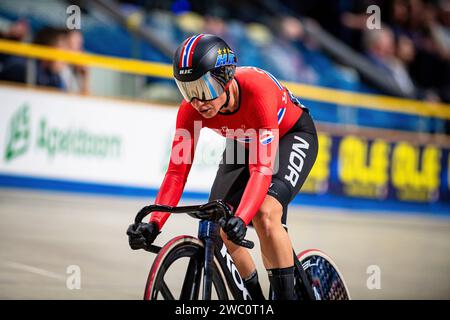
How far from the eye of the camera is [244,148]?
13.3 feet

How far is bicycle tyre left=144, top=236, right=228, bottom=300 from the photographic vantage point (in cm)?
332

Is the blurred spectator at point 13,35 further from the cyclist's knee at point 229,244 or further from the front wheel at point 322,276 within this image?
the cyclist's knee at point 229,244

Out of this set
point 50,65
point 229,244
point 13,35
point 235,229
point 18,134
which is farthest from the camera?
point 50,65

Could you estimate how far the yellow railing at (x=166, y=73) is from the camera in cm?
1036

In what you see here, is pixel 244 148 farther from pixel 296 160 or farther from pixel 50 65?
pixel 50 65

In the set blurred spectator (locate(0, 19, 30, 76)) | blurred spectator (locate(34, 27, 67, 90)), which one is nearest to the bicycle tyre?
blurred spectator (locate(0, 19, 30, 76))

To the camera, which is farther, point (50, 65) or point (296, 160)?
point (50, 65)

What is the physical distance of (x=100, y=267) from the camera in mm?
6277

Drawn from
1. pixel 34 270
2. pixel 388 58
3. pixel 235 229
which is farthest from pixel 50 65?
pixel 235 229

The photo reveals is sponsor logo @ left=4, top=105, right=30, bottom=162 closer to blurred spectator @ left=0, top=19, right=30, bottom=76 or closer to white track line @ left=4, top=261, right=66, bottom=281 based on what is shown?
blurred spectator @ left=0, top=19, right=30, bottom=76

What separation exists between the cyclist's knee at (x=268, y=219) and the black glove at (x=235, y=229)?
1.42 feet

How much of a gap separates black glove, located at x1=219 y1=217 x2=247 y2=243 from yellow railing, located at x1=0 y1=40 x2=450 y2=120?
752 centimetres

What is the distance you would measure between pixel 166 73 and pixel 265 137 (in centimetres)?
782
